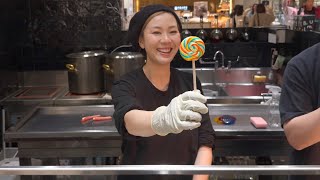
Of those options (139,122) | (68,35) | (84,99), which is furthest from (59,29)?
(139,122)

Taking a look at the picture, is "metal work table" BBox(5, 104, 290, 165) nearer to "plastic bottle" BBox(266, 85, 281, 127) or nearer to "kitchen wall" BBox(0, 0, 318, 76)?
"plastic bottle" BBox(266, 85, 281, 127)

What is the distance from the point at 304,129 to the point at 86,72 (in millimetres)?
2119

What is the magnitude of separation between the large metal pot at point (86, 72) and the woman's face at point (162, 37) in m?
1.82

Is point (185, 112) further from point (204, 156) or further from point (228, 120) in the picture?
point (228, 120)

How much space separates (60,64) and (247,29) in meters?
1.74

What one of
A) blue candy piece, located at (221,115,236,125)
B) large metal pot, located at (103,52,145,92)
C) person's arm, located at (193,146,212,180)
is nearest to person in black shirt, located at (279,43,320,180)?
person's arm, located at (193,146,212,180)

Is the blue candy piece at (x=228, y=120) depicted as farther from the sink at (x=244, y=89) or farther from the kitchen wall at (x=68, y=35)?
the kitchen wall at (x=68, y=35)

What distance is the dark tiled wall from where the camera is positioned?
3.56 m

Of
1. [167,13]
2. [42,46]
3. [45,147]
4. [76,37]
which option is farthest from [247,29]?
[167,13]

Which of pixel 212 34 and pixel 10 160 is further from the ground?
pixel 212 34

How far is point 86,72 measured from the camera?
307cm

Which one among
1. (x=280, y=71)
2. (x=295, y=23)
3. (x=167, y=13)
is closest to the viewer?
→ (x=167, y=13)

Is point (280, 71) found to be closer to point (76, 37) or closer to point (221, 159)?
point (221, 159)

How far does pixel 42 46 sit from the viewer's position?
143 inches
